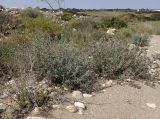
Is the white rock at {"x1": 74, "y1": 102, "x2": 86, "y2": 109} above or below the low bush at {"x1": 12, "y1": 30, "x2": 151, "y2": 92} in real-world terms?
below

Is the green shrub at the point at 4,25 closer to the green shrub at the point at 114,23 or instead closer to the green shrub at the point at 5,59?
the green shrub at the point at 5,59

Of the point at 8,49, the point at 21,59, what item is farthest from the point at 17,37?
the point at 21,59

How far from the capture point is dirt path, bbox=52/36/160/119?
6155mm

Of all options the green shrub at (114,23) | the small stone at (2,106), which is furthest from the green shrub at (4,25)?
the green shrub at (114,23)

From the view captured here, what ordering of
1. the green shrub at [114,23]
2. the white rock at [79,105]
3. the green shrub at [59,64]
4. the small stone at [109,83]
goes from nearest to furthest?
the white rock at [79,105] < the green shrub at [59,64] < the small stone at [109,83] < the green shrub at [114,23]

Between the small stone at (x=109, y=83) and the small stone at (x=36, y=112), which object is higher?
the small stone at (x=36, y=112)

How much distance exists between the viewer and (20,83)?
6484 millimetres

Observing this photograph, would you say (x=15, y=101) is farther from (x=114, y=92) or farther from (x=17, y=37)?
(x=17, y=37)

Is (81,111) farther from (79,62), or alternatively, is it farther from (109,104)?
(79,62)

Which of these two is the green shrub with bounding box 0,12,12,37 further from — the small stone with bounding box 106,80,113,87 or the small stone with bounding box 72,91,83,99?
the small stone with bounding box 72,91,83,99

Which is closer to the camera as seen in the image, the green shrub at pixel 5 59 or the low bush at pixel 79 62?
the low bush at pixel 79 62

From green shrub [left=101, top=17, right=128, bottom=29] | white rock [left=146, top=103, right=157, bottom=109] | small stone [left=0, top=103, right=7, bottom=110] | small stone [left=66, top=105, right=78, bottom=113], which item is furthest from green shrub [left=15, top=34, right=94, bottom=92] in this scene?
green shrub [left=101, top=17, right=128, bottom=29]

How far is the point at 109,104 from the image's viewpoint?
21.6 feet

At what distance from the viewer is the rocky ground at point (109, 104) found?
20.0 feet
